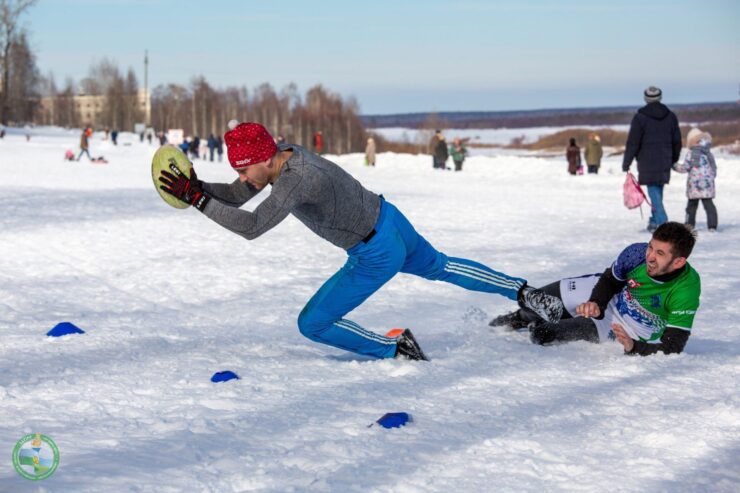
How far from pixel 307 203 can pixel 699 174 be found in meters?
7.73

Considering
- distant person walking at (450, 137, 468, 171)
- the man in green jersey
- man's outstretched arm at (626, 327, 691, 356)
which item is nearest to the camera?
the man in green jersey

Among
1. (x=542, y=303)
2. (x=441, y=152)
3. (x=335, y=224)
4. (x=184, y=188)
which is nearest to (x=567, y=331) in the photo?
(x=542, y=303)

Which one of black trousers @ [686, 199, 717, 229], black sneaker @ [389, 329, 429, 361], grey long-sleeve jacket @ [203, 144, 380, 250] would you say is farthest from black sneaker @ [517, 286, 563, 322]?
black trousers @ [686, 199, 717, 229]

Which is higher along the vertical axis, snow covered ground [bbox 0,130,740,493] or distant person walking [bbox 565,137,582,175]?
distant person walking [bbox 565,137,582,175]

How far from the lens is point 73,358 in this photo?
4.55 meters

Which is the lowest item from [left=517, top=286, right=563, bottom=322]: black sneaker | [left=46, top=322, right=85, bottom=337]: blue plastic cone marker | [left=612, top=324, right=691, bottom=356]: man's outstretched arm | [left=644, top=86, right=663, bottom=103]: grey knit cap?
[left=46, top=322, right=85, bottom=337]: blue plastic cone marker

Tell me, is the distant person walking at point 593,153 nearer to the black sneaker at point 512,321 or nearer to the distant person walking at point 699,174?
the distant person walking at point 699,174

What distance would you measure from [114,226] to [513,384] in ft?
25.7

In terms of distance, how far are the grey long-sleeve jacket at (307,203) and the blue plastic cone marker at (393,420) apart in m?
1.04

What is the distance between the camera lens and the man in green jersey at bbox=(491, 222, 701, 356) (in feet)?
14.1

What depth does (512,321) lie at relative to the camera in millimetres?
5305

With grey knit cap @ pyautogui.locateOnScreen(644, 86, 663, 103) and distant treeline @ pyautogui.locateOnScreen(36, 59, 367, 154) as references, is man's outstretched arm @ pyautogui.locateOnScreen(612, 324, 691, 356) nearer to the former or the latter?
grey knit cap @ pyautogui.locateOnScreen(644, 86, 663, 103)

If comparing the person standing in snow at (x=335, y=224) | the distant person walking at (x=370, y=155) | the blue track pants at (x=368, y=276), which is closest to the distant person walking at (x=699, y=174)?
the person standing in snow at (x=335, y=224)

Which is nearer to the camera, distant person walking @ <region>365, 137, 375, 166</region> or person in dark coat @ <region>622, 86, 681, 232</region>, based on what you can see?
person in dark coat @ <region>622, 86, 681, 232</region>
